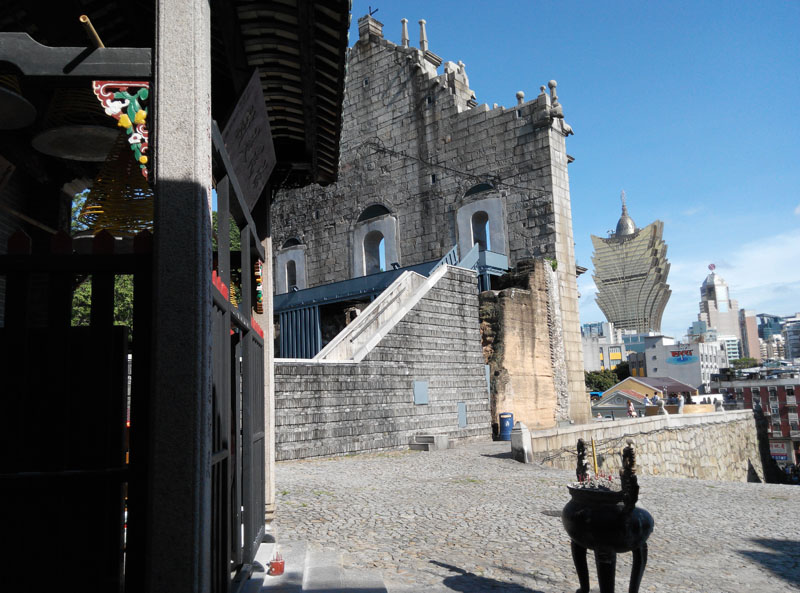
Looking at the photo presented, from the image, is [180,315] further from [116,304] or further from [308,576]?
[116,304]

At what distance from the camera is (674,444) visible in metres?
20.3

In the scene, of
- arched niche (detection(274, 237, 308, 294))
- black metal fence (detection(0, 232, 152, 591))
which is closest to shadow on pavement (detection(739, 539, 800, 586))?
black metal fence (detection(0, 232, 152, 591))

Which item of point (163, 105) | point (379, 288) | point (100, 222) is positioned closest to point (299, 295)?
point (379, 288)

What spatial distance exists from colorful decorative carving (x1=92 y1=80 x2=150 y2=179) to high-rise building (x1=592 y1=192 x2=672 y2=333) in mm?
136107

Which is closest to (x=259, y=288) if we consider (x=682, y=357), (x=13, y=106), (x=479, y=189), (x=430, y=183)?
(x=13, y=106)

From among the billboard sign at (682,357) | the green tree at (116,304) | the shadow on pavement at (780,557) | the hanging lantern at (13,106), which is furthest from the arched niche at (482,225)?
the billboard sign at (682,357)

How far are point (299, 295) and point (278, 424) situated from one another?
11.2 meters

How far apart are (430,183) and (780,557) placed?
20154mm

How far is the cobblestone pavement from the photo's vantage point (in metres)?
5.06

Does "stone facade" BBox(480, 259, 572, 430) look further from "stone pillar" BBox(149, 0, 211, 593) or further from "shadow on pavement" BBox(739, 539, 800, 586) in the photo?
"stone pillar" BBox(149, 0, 211, 593)

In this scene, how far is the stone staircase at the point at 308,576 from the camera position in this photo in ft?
13.9

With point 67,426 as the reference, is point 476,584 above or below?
below

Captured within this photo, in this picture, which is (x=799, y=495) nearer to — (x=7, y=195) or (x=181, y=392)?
(x=181, y=392)

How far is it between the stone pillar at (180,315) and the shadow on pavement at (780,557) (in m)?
4.76
